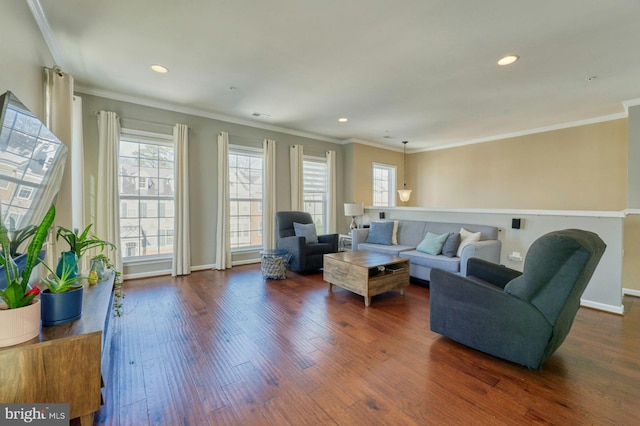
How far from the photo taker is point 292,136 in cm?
578

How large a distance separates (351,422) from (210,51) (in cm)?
335

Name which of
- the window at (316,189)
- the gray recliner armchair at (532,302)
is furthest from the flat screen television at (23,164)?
the window at (316,189)

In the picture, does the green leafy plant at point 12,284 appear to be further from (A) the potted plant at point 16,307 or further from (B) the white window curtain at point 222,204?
(B) the white window curtain at point 222,204

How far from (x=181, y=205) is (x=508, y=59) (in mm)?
4731

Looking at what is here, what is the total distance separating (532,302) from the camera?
6.26ft

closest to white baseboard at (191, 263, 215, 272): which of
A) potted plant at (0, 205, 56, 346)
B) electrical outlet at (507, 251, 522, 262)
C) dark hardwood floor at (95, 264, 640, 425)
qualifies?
dark hardwood floor at (95, 264, 640, 425)

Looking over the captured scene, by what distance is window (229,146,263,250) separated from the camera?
516 cm

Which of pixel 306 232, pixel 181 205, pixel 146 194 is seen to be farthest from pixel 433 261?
pixel 146 194

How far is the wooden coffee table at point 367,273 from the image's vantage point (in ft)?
10.4

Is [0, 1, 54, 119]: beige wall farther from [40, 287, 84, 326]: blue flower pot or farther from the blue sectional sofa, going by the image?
the blue sectional sofa

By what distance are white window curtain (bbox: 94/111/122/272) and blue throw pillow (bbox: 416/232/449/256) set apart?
14.9 feet

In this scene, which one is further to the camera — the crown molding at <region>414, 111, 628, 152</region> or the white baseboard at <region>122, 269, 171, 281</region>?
the crown molding at <region>414, 111, 628, 152</region>

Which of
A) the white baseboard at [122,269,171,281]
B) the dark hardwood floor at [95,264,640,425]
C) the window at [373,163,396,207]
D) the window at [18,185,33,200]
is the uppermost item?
the window at [373,163,396,207]

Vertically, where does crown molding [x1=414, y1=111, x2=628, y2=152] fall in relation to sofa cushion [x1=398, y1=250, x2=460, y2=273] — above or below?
above
